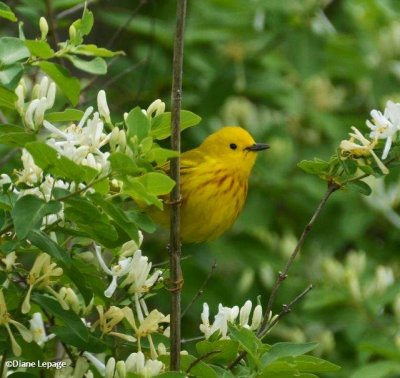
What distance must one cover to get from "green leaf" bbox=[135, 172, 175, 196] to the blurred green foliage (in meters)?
3.34

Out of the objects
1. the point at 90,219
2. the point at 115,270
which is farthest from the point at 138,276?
the point at 90,219

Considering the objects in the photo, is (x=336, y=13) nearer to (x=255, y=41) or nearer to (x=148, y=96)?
(x=255, y=41)

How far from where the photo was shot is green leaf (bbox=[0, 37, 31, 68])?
284 centimetres

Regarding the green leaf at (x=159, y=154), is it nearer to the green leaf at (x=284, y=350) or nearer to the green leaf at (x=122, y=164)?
the green leaf at (x=122, y=164)

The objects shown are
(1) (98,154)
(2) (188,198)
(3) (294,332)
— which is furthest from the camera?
(3) (294,332)

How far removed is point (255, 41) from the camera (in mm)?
6988

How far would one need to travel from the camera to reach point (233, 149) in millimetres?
4980

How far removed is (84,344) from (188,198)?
67.7 inches

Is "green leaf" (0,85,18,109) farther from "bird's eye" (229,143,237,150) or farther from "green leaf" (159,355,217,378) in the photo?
"bird's eye" (229,143,237,150)

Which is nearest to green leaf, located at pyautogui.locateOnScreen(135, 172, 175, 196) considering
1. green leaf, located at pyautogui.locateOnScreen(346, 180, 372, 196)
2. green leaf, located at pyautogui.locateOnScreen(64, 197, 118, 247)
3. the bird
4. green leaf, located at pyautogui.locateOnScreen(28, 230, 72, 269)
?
green leaf, located at pyautogui.locateOnScreen(64, 197, 118, 247)

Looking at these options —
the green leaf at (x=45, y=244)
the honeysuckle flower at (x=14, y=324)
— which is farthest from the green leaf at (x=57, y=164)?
the honeysuckle flower at (x=14, y=324)

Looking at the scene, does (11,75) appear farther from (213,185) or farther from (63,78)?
(213,185)

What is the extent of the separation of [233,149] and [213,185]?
353 millimetres

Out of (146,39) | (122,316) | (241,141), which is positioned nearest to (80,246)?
(122,316)
